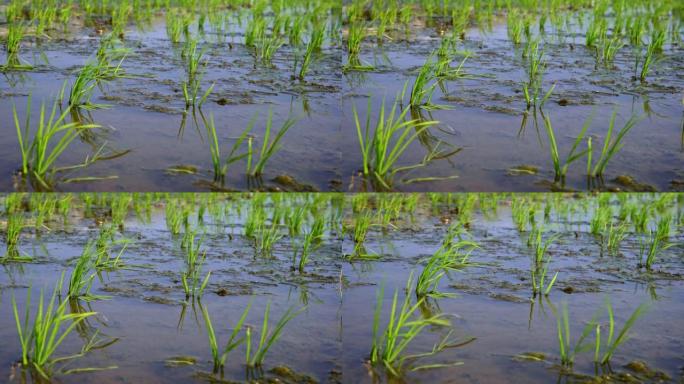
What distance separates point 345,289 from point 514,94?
4.67 feet

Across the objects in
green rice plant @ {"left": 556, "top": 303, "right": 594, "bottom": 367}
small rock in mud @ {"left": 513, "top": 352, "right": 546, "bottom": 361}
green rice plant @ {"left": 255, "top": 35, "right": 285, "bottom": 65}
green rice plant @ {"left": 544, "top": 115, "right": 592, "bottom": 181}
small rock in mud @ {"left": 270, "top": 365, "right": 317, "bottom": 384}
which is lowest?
small rock in mud @ {"left": 270, "top": 365, "right": 317, "bottom": 384}

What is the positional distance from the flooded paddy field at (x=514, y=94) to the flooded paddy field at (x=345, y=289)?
0.66m

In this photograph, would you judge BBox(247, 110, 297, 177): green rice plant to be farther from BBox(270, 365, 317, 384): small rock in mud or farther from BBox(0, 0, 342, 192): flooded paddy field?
BBox(270, 365, 317, 384): small rock in mud

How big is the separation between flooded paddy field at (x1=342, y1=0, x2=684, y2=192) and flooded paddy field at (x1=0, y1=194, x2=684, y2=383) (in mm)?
656

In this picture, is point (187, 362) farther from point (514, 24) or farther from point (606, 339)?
point (514, 24)

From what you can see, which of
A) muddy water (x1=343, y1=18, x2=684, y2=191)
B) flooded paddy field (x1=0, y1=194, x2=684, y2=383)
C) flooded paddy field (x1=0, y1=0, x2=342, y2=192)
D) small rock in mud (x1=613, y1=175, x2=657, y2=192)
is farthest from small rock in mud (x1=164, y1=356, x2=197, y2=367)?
small rock in mud (x1=613, y1=175, x2=657, y2=192)

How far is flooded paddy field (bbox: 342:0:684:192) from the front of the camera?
382 cm

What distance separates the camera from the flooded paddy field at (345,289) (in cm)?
367

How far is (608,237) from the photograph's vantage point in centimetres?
586

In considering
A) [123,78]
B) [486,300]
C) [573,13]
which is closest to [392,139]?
[486,300]

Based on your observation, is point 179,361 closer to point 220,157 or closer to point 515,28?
point 220,157

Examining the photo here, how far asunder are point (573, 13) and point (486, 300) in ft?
9.82

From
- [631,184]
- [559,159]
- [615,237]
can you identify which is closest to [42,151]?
[559,159]

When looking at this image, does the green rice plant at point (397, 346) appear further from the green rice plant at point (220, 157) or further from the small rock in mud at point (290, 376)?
the green rice plant at point (220, 157)
